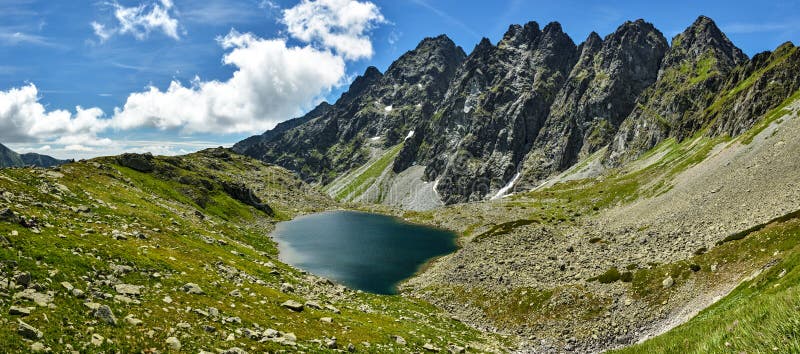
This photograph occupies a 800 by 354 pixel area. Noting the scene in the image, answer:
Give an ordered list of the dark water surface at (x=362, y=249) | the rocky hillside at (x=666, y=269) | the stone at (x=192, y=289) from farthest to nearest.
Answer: the dark water surface at (x=362, y=249) → the stone at (x=192, y=289) → the rocky hillside at (x=666, y=269)

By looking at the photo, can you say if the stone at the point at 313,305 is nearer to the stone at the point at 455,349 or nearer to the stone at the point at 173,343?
the stone at the point at 455,349

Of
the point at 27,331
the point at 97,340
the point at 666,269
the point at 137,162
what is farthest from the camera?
the point at 137,162

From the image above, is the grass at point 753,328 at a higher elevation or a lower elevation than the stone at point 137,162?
lower

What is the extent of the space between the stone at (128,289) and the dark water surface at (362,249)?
53.1 metres

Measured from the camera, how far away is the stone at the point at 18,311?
15.3 meters

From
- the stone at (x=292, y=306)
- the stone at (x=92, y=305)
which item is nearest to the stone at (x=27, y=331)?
the stone at (x=92, y=305)

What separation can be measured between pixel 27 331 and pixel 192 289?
12.4 metres

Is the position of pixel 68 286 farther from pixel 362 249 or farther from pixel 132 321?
pixel 362 249

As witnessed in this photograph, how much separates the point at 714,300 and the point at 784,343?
33.0 meters

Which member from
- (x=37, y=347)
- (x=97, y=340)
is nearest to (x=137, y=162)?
(x=97, y=340)

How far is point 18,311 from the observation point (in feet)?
51.0

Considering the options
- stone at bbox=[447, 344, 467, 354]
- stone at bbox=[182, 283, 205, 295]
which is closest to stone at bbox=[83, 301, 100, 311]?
stone at bbox=[182, 283, 205, 295]

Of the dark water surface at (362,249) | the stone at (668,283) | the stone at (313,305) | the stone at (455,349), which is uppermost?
the stone at (668,283)

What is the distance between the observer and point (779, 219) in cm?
3872
